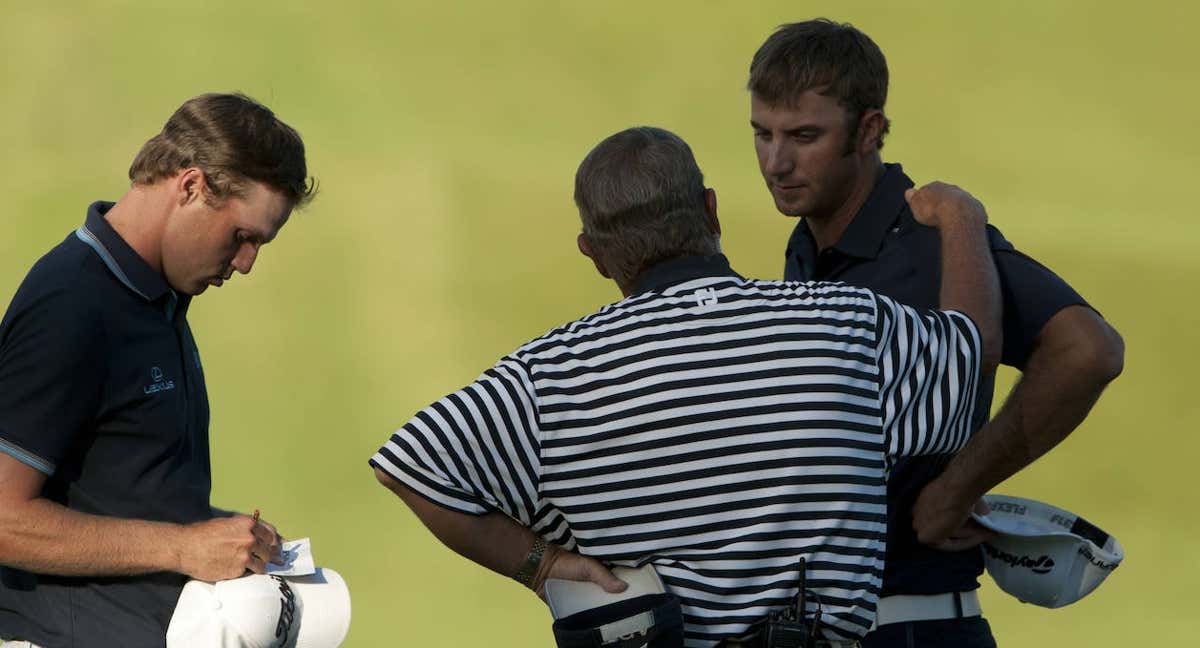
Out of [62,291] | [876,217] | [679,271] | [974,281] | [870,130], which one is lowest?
[62,291]

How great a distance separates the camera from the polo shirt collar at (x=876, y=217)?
7.22 feet

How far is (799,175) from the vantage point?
2.29 m

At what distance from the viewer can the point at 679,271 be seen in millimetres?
1801

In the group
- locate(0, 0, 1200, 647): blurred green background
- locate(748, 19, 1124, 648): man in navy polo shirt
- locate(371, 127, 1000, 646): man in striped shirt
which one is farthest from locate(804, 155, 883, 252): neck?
locate(0, 0, 1200, 647): blurred green background

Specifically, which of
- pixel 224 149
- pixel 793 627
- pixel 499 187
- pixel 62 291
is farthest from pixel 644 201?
pixel 499 187

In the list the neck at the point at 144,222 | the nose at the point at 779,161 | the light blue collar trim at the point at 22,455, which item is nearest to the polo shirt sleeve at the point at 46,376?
the light blue collar trim at the point at 22,455

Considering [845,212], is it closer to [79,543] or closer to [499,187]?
[79,543]

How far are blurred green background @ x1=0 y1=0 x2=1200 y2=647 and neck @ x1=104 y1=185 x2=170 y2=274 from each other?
82.6 inches

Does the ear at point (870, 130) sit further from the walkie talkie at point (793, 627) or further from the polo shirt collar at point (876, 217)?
the walkie talkie at point (793, 627)

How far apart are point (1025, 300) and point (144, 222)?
3.82ft

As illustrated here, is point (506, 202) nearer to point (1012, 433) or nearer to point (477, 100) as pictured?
point (477, 100)

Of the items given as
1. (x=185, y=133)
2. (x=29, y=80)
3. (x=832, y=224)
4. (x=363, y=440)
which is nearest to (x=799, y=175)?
(x=832, y=224)

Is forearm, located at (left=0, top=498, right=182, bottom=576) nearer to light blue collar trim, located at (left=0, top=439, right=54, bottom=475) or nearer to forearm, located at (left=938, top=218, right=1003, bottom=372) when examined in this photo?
light blue collar trim, located at (left=0, top=439, right=54, bottom=475)

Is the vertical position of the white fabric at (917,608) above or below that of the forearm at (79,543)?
above
